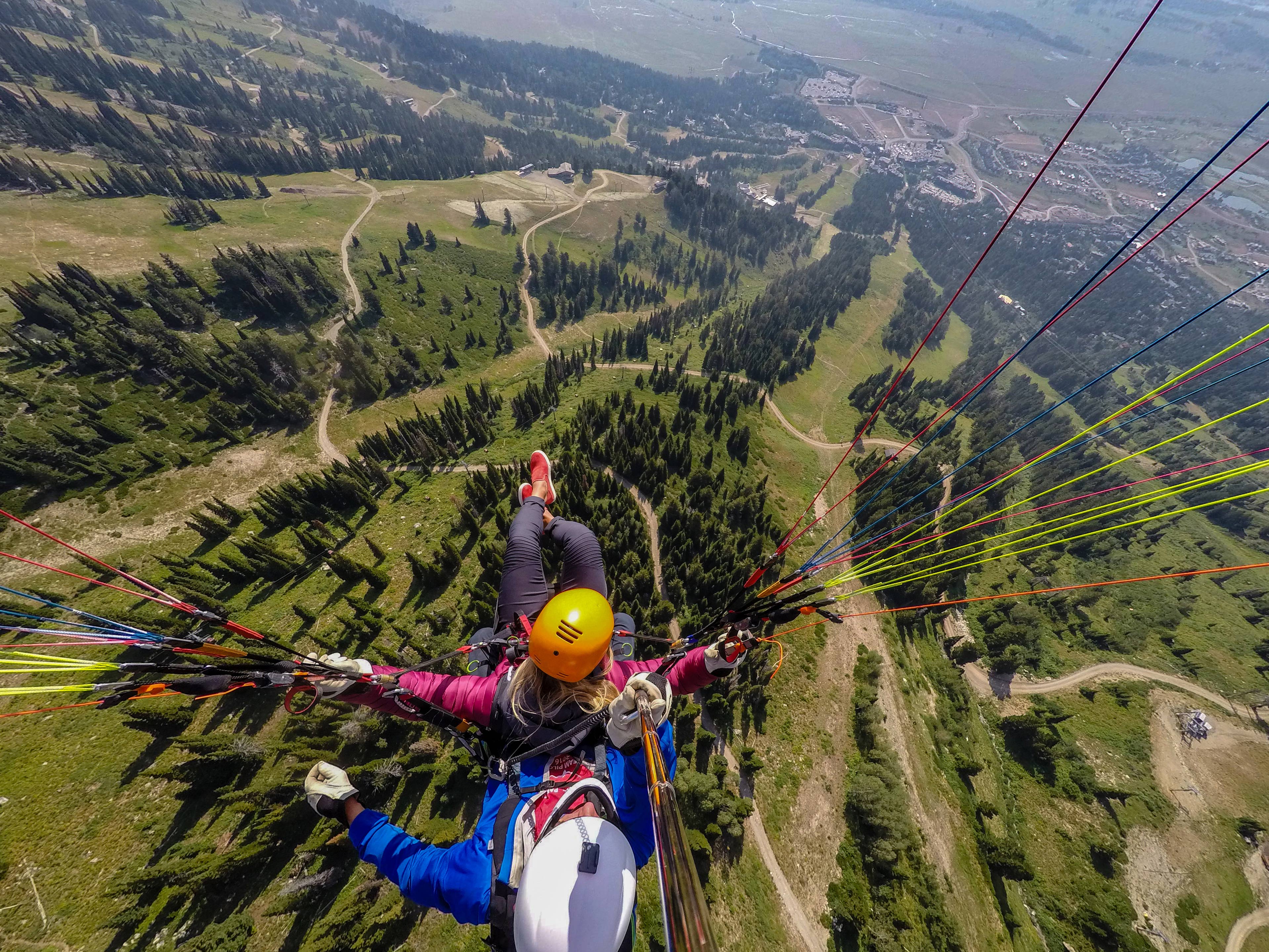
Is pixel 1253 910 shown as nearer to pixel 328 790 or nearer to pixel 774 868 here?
pixel 774 868

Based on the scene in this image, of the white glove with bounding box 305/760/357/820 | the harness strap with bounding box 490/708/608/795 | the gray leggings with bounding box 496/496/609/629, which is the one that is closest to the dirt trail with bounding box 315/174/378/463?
the gray leggings with bounding box 496/496/609/629

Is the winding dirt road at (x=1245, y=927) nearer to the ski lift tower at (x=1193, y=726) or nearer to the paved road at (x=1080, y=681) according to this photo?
the ski lift tower at (x=1193, y=726)

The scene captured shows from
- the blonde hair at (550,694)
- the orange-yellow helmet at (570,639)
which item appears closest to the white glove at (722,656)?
the blonde hair at (550,694)

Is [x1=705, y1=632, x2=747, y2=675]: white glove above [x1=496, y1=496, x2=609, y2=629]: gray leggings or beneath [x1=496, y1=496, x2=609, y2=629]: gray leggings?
above

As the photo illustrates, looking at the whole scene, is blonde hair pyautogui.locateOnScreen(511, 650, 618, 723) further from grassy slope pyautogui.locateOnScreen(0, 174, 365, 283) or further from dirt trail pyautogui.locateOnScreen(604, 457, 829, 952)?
grassy slope pyautogui.locateOnScreen(0, 174, 365, 283)

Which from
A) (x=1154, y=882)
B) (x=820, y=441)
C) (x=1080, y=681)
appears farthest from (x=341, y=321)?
(x=1154, y=882)

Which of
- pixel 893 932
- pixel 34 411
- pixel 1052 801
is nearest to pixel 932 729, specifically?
pixel 1052 801

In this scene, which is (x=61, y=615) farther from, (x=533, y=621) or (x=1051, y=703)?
(x=1051, y=703)
